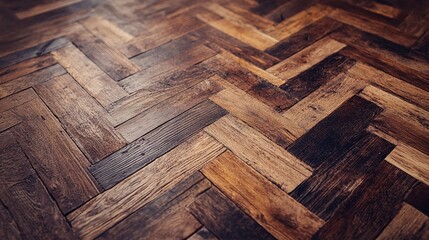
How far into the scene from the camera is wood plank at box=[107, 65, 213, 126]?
1339 mm

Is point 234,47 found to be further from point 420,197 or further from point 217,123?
point 420,197

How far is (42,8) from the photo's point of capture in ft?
6.74

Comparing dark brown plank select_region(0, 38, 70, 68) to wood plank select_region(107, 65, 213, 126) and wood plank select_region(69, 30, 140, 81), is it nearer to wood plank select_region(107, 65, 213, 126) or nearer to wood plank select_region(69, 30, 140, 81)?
wood plank select_region(69, 30, 140, 81)

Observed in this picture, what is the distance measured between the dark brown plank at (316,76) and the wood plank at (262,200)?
0.45 metres

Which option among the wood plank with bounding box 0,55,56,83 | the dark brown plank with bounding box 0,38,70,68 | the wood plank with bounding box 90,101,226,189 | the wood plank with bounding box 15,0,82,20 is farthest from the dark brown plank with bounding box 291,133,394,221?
the wood plank with bounding box 15,0,82,20

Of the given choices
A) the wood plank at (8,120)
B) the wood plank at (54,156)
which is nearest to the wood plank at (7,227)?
the wood plank at (54,156)

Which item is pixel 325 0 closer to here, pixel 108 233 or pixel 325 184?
pixel 325 184

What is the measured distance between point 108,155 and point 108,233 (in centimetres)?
31

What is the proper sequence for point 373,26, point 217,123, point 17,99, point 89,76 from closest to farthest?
1. point 217,123
2. point 17,99
3. point 89,76
4. point 373,26

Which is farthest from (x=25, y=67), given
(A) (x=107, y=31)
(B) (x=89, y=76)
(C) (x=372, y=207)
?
(C) (x=372, y=207)

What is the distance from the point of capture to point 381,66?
1.52 m

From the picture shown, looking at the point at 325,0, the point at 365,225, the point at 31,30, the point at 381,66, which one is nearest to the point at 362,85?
the point at 381,66

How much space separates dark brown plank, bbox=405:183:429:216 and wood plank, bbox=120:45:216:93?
3.50 ft

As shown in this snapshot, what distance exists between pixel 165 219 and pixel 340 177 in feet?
1.98
